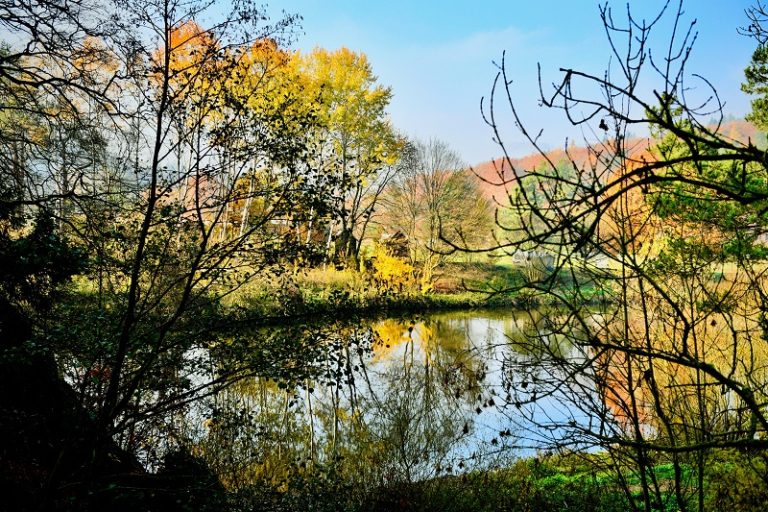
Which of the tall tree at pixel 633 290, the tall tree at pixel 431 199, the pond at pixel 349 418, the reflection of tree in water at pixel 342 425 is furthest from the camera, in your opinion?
the tall tree at pixel 431 199

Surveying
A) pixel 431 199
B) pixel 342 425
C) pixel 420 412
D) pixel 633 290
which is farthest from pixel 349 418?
pixel 431 199

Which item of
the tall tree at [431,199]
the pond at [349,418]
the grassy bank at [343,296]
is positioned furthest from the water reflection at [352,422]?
the tall tree at [431,199]

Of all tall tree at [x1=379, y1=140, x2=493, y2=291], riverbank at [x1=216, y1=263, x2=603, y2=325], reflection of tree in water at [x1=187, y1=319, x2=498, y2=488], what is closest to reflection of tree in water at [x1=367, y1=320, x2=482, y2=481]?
reflection of tree in water at [x1=187, y1=319, x2=498, y2=488]

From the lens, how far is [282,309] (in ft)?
18.3

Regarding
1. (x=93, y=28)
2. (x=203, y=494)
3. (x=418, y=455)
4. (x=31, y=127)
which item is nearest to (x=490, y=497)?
(x=418, y=455)

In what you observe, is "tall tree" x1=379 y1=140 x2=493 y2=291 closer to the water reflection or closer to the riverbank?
the riverbank

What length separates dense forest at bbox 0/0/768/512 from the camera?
7.70 feet

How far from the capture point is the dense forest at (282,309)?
7.70 feet

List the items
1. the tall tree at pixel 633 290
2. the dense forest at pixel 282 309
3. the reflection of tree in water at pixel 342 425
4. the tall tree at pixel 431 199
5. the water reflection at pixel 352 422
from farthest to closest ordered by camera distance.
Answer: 1. the tall tree at pixel 431 199
2. the reflection of tree in water at pixel 342 425
3. the water reflection at pixel 352 422
4. the dense forest at pixel 282 309
5. the tall tree at pixel 633 290

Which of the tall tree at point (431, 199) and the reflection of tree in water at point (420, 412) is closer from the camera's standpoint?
the reflection of tree in water at point (420, 412)

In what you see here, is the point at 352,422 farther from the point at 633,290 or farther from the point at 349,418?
the point at 633,290

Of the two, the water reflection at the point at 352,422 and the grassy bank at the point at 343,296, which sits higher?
the grassy bank at the point at 343,296

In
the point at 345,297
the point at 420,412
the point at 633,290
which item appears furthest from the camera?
the point at 420,412

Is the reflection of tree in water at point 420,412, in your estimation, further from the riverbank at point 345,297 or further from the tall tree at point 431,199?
the tall tree at point 431,199
